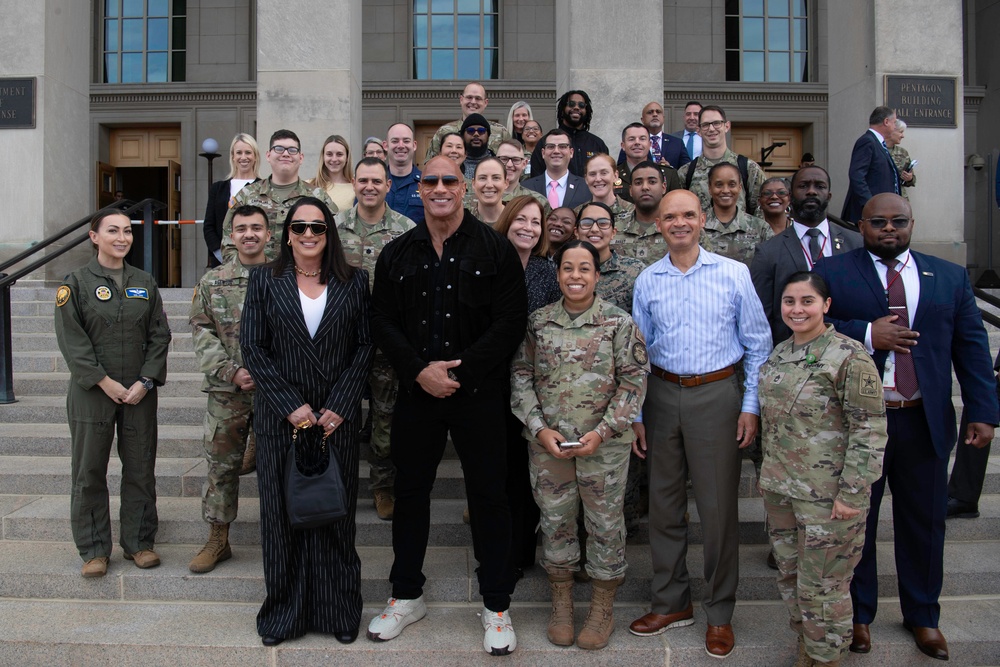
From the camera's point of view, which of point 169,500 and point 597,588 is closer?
point 597,588

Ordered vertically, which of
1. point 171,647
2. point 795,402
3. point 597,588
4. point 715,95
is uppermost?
point 715,95

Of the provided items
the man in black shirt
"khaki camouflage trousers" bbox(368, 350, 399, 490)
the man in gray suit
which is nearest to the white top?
the man in black shirt

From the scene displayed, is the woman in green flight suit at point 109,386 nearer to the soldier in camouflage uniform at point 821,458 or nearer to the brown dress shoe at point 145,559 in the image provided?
the brown dress shoe at point 145,559

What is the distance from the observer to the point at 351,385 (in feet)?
12.9

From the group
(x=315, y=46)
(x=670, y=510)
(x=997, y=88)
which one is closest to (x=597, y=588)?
(x=670, y=510)

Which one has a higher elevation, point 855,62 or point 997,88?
point 997,88

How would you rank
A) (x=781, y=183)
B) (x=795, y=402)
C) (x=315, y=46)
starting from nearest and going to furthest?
1. (x=795, y=402)
2. (x=781, y=183)
3. (x=315, y=46)

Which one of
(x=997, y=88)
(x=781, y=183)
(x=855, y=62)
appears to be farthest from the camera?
(x=997, y=88)

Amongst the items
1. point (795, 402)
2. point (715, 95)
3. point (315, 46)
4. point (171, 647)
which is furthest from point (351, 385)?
point (715, 95)

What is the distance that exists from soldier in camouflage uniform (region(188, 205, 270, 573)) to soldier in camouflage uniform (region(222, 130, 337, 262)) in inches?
25.3

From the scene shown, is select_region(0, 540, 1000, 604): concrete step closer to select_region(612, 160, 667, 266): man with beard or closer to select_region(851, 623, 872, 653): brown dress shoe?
select_region(851, 623, 872, 653): brown dress shoe

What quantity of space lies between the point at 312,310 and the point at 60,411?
11.6 ft

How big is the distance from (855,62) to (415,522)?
8.11 metres

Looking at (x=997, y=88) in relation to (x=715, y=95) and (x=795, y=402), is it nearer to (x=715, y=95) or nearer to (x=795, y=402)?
(x=715, y=95)
